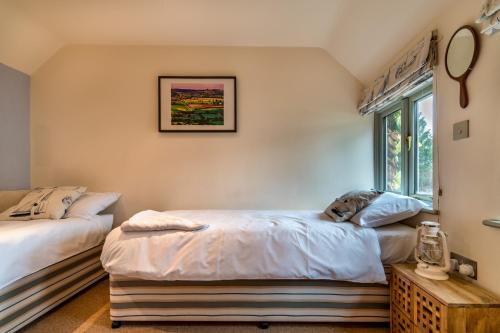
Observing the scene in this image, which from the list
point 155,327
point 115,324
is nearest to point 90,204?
point 115,324

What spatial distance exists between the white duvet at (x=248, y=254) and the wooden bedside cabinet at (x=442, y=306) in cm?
17

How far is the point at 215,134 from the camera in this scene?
2.76 m

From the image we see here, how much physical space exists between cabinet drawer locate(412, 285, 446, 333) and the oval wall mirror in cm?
105

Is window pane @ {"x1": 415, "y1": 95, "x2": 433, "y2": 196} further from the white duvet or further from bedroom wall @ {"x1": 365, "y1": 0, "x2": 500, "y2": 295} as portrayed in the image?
the white duvet

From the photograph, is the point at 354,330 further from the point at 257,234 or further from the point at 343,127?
the point at 343,127

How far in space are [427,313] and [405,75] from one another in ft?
5.16

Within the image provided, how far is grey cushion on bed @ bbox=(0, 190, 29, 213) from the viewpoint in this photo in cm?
233

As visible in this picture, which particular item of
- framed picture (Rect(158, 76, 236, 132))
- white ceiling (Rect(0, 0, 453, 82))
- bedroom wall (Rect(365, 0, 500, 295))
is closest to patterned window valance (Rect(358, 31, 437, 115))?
bedroom wall (Rect(365, 0, 500, 295))

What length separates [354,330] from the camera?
1681 mm

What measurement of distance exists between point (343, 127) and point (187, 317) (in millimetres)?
2329

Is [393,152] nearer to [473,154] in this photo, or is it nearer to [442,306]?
[473,154]

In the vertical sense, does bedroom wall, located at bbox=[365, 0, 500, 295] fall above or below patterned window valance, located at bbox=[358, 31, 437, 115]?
below

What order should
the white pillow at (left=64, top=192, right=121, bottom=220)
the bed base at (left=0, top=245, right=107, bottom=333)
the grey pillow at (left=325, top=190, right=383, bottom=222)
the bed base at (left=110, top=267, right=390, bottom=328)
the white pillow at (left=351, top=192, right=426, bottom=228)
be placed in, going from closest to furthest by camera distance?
the bed base at (left=0, top=245, right=107, bottom=333) → the bed base at (left=110, top=267, right=390, bottom=328) → the white pillow at (left=351, top=192, right=426, bottom=228) → the grey pillow at (left=325, top=190, right=383, bottom=222) → the white pillow at (left=64, top=192, right=121, bottom=220)

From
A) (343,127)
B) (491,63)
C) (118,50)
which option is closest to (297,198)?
(343,127)
